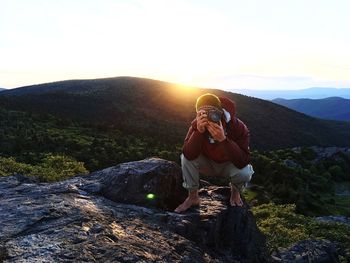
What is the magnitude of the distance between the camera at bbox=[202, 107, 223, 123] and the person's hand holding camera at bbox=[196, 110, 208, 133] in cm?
7

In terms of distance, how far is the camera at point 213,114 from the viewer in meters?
8.60

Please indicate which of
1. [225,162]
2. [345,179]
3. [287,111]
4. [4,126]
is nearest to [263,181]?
[345,179]

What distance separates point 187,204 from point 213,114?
2.00 m

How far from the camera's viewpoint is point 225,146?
29.3 ft

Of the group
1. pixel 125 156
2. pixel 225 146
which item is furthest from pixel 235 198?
pixel 125 156

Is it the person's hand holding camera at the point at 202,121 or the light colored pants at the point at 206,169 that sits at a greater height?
the person's hand holding camera at the point at 202,121

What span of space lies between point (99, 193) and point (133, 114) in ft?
311

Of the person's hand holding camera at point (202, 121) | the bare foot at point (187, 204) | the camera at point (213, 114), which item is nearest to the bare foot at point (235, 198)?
the bare foot at point (187, 204)

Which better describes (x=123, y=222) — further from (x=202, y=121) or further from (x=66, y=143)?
(x=66, y=143)

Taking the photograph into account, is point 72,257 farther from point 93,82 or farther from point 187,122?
point 93,82

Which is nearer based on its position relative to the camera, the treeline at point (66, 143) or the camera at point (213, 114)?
the camera at point (213, 114)

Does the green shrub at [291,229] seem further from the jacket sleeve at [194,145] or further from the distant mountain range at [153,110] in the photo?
the distant mountain range at [153,110]

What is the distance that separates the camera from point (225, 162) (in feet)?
30.8

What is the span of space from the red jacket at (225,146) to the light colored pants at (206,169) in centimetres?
13
